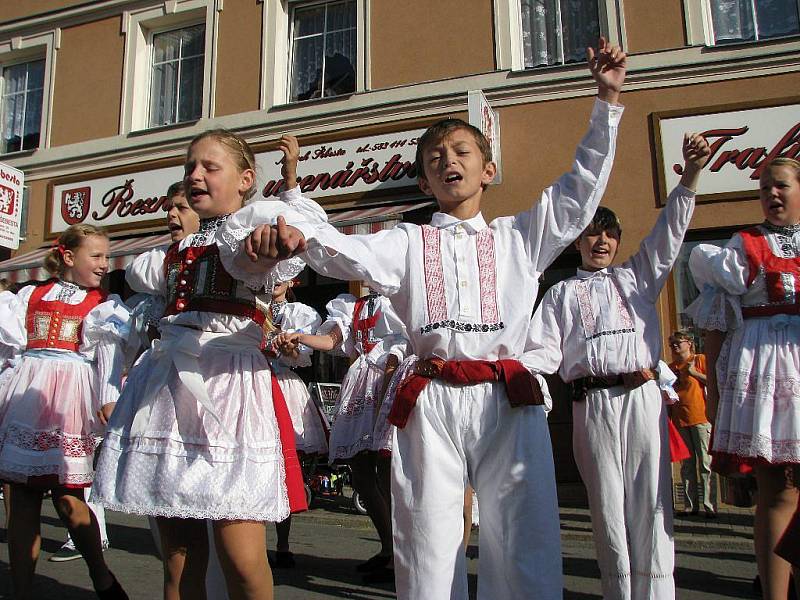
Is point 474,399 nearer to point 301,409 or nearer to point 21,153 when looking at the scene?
point 301,409

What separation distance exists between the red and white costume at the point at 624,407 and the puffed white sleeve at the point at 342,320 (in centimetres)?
183

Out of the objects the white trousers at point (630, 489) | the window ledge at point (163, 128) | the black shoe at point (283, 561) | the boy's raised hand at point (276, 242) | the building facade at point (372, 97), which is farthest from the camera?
the window ledge at point (163, 128)

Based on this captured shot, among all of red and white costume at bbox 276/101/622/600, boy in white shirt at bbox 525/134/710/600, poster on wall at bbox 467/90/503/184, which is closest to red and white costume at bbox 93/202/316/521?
red and white costume at bbox 276/101/622/600

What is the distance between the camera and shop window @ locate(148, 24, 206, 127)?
11578 mm

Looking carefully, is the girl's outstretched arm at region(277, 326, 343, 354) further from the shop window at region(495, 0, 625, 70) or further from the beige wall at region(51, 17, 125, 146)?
the beige wall at region(51, 17, 125, 146)

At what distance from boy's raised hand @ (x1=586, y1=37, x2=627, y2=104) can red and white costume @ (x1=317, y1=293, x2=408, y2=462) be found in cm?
225

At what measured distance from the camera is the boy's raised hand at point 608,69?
7.14ft

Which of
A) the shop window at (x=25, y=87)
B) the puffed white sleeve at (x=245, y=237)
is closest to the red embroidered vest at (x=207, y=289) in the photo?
the puffed white sleeve at (x=245, y=237)

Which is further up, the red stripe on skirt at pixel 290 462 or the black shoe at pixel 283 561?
the red stripe on skirt at pixel 290 462

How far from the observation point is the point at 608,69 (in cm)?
221

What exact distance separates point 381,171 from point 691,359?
4.80 meters

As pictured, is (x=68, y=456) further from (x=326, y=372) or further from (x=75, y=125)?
(x=75, y=125)

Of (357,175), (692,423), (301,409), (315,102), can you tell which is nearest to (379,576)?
(301,409)

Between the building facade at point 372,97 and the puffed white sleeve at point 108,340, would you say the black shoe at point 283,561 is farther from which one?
the building facade at point 372,97
